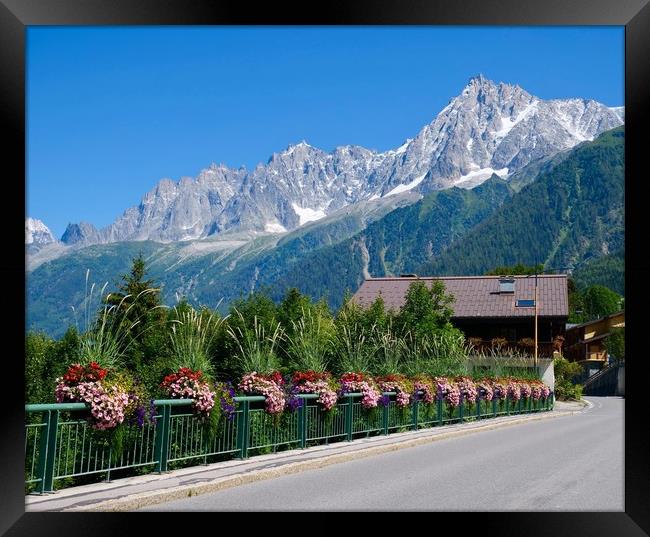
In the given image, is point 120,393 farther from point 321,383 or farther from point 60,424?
point 321,383

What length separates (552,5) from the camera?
360 inches

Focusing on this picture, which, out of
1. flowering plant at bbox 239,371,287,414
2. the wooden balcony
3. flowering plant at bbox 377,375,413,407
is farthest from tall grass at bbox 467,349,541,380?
flowering plant at bbox 239,371,287,414

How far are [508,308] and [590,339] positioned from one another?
37.7 m

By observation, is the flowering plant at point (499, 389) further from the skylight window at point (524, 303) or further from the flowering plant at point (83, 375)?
the skylight window at point (524, 303)

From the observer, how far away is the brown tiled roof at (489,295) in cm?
6762

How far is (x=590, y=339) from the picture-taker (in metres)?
103

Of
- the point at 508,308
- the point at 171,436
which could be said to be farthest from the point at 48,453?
the point at 508,308

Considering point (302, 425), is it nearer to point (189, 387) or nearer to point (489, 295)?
point (189, 387)

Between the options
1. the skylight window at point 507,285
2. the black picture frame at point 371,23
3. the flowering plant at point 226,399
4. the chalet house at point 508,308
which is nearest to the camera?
the black picture frame at point 371,23

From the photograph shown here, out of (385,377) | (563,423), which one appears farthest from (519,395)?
(385,377)

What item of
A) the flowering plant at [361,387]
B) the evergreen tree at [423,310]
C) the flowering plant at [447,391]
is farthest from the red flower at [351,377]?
the evergreen tree at [423,310]

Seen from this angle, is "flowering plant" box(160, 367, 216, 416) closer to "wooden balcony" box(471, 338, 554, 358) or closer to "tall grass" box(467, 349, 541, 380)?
"tall grass" box(467, 349, 541, 380)

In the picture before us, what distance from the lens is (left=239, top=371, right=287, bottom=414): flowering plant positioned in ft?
54.0

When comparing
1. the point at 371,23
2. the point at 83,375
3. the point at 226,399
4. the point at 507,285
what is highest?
the point at 507,285
